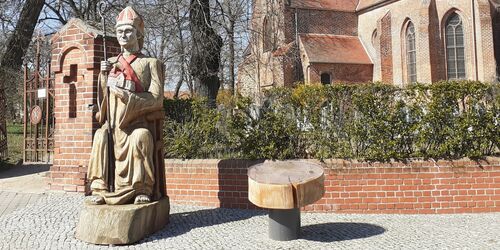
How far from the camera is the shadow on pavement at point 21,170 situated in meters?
9.88

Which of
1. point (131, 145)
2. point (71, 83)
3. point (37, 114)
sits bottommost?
point (131, 145)

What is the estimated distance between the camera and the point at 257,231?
5.17 m

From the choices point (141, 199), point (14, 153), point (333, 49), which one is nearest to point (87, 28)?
point (141, 199)

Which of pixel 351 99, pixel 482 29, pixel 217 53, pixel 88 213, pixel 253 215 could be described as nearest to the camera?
pixel 88 213

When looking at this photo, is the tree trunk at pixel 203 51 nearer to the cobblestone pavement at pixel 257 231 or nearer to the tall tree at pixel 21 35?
the cobblestone pavement at pixel 257 231

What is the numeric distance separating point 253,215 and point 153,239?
171cm

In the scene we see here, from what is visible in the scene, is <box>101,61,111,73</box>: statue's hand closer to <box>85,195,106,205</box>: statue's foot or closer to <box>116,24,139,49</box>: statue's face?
<box>116,24,139,49</box>: statue's face

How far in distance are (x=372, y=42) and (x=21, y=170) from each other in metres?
26.0

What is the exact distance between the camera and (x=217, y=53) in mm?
11297

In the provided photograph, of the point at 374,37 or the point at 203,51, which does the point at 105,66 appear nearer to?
the point at 203,51

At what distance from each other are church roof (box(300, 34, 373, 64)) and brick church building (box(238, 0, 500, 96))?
0.07 metres

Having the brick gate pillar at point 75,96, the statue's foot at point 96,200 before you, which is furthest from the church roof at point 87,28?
the statue's foot at point 96,200

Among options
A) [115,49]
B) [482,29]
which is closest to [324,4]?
[482,29]

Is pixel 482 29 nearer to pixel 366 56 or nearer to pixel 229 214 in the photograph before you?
pixel 366 56
